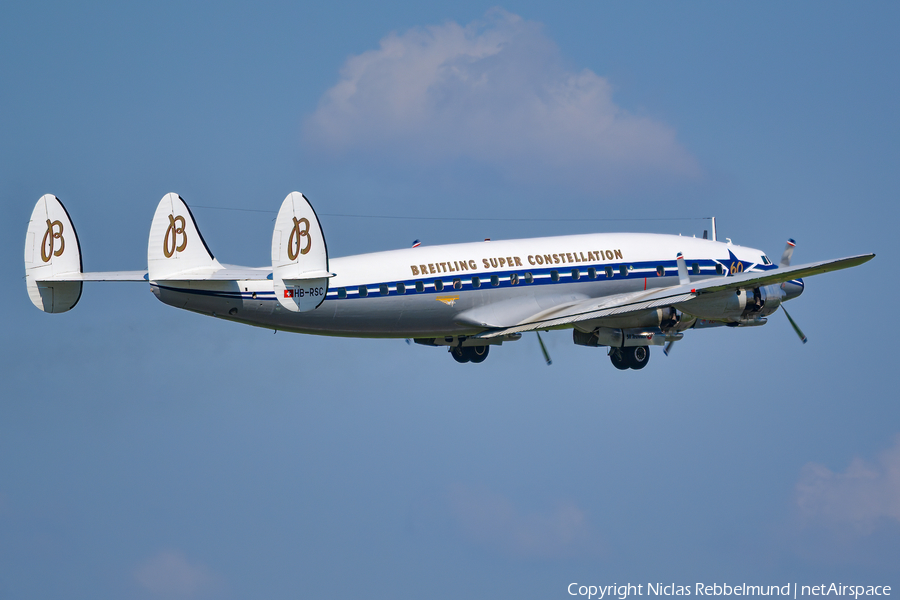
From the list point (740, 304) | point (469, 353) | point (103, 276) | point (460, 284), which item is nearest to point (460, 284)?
point (460, 284)

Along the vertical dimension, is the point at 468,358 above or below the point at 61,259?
below

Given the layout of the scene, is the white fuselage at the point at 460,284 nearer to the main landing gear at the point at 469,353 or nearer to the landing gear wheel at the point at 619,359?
the landing gear wheel at the point at 619,359

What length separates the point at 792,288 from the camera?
4412 centimetres

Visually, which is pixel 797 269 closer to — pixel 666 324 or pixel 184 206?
pixel 666 324

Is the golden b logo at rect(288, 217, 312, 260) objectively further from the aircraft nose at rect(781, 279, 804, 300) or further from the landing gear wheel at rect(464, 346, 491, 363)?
the aircraft nose at rect(781, 279, 804, 300)

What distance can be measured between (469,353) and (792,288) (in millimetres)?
11198

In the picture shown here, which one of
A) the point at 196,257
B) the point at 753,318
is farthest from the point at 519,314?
the point at 196,257

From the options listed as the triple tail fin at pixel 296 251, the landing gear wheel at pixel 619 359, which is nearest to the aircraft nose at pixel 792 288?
the landing gear wheel at pixel 619 359

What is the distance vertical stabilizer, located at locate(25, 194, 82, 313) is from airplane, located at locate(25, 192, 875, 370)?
0.03 meters

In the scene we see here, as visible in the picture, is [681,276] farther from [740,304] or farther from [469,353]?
[469,353]

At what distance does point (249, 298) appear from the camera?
3719 centimetres

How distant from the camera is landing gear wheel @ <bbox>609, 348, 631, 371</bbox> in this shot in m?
42.9

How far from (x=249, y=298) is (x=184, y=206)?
3.20 meters

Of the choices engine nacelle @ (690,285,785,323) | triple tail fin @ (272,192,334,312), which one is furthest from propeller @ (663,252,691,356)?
triple tail fin @ (272,192,334,312)
